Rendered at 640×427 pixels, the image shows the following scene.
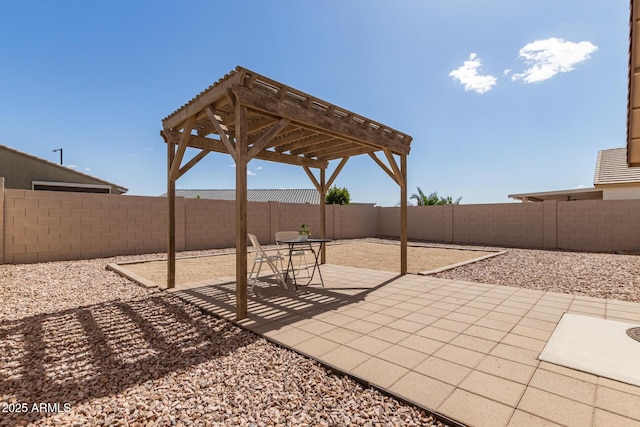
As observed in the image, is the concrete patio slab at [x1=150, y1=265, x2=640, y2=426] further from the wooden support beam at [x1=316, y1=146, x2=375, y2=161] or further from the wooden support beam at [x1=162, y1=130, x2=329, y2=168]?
the wooden support beam at [x1=316, y1=146, x2=375, y2=161]

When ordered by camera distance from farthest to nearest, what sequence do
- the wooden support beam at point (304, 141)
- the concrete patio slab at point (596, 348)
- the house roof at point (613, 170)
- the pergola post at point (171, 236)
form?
the house roof at point (613, 170) → the wooden support beam at point (304, 141) → the pergola post at point (171, 236) → the concrete patio slab at point (596, 348)

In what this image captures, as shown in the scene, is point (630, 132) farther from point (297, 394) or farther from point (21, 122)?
point (21, 122)

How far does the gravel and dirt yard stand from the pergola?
0.75 metres

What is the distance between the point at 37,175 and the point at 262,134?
10.3m

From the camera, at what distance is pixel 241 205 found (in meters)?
3.12

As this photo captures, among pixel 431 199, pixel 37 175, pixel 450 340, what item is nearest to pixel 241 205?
pixel 450 340

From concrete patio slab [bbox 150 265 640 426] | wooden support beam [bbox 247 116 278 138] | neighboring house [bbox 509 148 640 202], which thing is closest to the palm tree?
neighboring house [bbox 509 148 640 202]

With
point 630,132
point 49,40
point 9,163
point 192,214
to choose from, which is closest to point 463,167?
point 192,214

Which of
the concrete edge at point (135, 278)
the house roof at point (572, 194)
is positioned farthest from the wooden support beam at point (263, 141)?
the house roof at point (572, 194)

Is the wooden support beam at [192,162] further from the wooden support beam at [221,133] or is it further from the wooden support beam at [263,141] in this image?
the wooden support beam at [263,141]

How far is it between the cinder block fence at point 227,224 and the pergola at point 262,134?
4310 mm

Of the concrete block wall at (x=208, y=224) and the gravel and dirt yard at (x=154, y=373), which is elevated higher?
the concrete block wall at (x=208, y=224)

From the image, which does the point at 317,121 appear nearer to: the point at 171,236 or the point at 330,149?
the point at 330,149

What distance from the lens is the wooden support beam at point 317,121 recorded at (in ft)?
10.4
